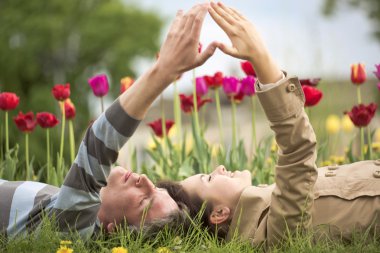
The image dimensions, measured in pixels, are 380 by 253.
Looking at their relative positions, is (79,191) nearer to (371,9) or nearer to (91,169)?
(91,169)

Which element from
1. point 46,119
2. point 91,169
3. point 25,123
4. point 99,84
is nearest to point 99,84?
point 99,84

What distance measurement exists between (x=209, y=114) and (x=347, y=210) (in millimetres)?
18106

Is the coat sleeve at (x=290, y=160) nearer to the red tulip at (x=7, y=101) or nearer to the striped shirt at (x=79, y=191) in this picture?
the striped shirt at (x=79, y=191)

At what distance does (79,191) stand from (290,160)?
74 cm

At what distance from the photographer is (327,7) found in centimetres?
2086

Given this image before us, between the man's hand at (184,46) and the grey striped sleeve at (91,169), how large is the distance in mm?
236

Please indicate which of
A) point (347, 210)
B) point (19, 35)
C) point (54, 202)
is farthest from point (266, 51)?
point (19, 35)

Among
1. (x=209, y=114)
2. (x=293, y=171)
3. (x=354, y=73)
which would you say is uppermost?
(x=354, y=73)

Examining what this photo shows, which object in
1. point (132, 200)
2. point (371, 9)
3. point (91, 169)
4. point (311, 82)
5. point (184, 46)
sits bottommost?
point (132, 200)

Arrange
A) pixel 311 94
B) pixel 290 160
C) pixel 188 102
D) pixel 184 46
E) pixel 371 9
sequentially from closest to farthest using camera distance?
pixel 184 46 < pixel 290 160 < pixel 311 94 < pixel 188 102 < pixel 371 9

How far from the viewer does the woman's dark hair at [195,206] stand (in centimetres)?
271

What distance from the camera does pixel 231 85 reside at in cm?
363

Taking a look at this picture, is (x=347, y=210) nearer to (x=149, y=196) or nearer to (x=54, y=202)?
(x=149, y=196)

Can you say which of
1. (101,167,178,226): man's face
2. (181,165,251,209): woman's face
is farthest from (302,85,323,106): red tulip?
(101,167,178,226): man's face
